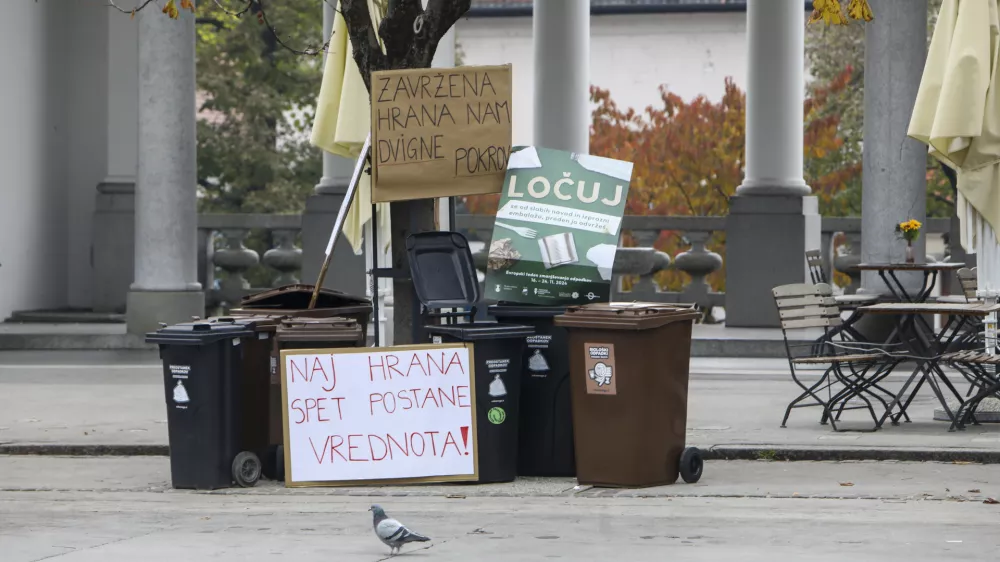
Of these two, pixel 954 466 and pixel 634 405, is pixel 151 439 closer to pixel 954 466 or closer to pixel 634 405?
pixel 634 405

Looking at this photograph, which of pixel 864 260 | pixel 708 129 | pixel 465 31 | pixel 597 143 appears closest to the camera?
pixel 864 260

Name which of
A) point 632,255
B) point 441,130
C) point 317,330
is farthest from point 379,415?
point 632,255

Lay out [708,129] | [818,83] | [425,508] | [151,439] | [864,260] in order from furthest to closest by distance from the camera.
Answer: [818,83], [708,129], [864,260], [151,439], [425,508]

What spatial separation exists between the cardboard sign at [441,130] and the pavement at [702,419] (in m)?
2.30

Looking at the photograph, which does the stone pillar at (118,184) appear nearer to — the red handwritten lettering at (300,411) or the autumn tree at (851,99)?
the red handwritten lettering at (300,411)

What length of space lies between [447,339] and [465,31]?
55277 millimetres

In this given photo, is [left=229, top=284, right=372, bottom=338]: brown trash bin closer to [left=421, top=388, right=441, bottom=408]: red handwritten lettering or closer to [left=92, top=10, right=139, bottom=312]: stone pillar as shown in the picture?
[left=421, top=388, right=441, bottom=408]: red handwritten lettering

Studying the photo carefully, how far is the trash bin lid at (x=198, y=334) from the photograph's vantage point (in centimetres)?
895

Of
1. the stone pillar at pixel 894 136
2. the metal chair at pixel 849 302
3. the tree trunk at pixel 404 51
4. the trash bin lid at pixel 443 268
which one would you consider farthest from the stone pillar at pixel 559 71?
the trash bin lid at pixel 443 268

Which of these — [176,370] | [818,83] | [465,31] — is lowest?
[176,370]

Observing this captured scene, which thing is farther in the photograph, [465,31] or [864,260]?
[465,31]

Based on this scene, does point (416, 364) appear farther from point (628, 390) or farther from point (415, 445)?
point (628, 390)

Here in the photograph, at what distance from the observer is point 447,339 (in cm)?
912

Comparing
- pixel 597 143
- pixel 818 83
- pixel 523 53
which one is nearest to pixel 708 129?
pixel 597 143
